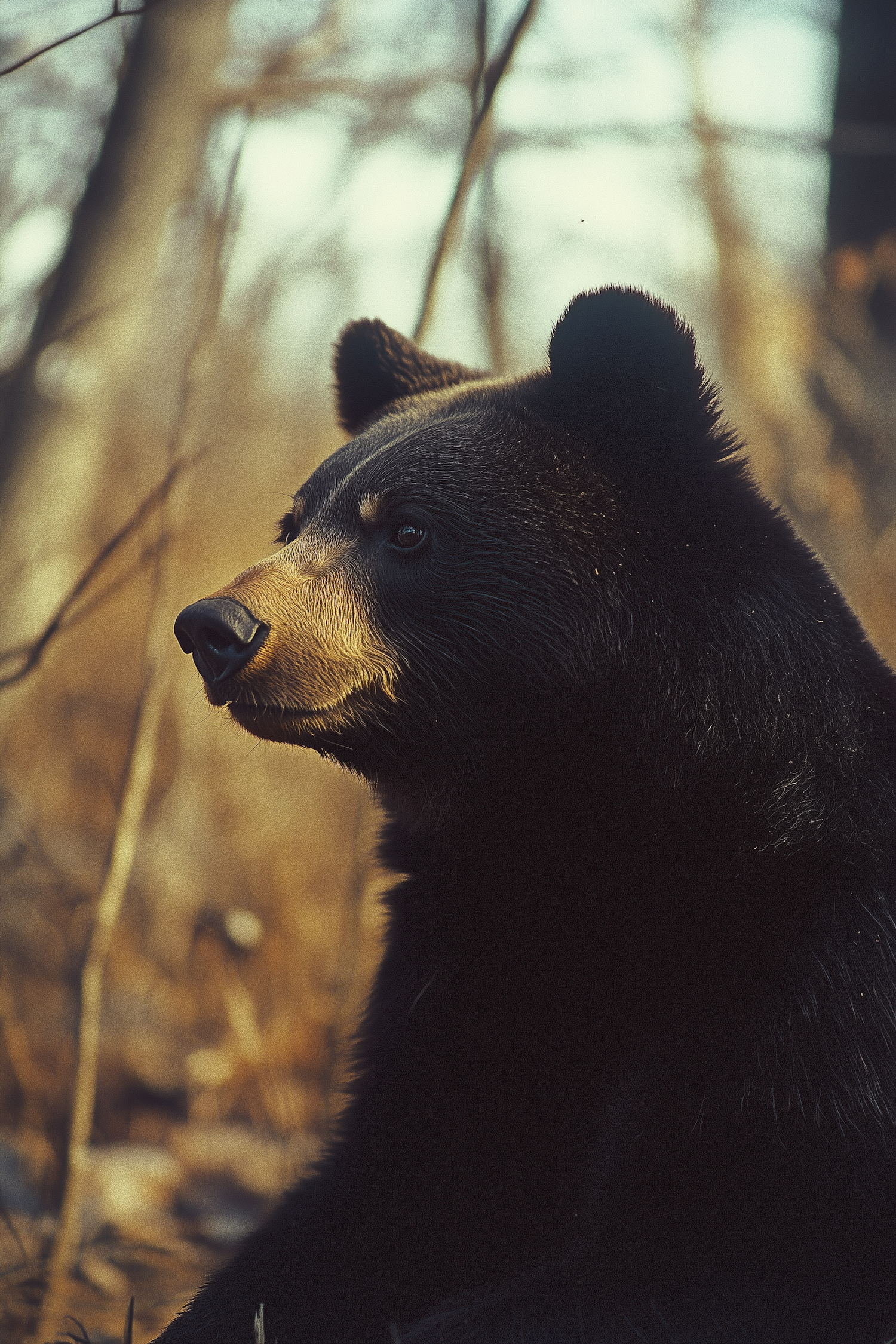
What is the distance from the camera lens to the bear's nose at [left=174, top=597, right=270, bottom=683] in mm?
1985

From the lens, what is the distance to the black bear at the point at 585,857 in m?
1.83

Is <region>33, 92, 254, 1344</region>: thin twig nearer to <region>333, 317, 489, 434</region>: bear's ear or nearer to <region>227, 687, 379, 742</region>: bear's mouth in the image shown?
<region>333, 317, 489, 434</region>: bear's ear

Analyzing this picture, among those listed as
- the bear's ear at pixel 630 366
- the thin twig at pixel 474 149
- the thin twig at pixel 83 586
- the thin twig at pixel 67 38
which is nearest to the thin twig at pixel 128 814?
the thin twig at pixel 83 586

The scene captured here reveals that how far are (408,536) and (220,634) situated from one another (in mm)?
462

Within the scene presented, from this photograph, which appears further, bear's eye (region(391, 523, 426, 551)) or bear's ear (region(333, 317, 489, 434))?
bear's ear (region(333, 317, 489, 434))

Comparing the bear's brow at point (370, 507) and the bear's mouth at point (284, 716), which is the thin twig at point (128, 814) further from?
the bear's mouth at point (284, 716)

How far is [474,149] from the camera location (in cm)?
315

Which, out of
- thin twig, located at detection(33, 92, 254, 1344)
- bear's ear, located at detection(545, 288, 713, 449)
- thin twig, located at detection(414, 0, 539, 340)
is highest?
thin twig, located at detection(414, 0, 539, 340)

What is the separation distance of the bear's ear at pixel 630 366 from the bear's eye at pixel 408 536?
1.34 feet

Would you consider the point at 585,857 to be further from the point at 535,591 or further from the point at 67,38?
the point at 67,38

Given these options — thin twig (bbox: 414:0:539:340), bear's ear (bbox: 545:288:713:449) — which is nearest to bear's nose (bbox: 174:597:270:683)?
bear's ear (bbox: 545:288:713:449)

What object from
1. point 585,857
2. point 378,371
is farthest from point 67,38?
point 585,857

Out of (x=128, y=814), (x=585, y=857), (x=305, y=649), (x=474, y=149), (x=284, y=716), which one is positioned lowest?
(x=128, y=814)

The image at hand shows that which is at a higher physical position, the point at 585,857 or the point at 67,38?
the point at 67,38
